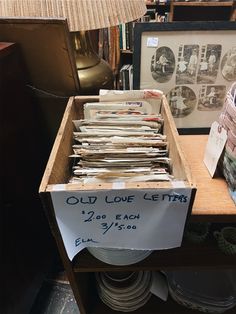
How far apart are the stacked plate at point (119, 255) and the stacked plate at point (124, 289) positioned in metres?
0.26

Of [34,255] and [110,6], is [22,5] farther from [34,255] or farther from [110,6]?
[34,255]

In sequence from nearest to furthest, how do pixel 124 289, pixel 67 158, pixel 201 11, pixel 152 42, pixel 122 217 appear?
1. pixel 122 217
2. pixel 67 158
3. pixel 152 42
4. pixel 124 289
5. pixel 201 11

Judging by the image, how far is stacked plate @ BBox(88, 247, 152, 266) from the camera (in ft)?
2.22

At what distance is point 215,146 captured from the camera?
2.05 ft

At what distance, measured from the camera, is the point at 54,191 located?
472 millimetres

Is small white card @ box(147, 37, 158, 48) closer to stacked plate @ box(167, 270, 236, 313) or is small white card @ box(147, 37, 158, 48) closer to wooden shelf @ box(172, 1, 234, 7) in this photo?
stacked plate @ box(167, 270, 236, 313)

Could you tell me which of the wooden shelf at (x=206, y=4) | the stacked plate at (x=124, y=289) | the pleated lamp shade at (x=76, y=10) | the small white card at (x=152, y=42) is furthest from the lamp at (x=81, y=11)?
the wooden shelf at (x=206, y=4)

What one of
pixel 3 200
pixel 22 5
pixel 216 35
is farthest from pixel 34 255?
pixel 216 35

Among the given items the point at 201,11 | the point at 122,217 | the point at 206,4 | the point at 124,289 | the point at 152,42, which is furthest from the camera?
the point at 201,11

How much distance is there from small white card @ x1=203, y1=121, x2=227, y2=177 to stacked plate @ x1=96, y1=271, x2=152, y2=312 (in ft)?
1.61

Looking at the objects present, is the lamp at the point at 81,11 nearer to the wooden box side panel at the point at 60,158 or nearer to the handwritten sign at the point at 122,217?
the wooden box side panel at the point at 60,158

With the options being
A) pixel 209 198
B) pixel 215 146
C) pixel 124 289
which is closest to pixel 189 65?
pixel 215 146

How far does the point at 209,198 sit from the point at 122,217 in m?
0.20

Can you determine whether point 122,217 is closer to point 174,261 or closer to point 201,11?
point 174,261
